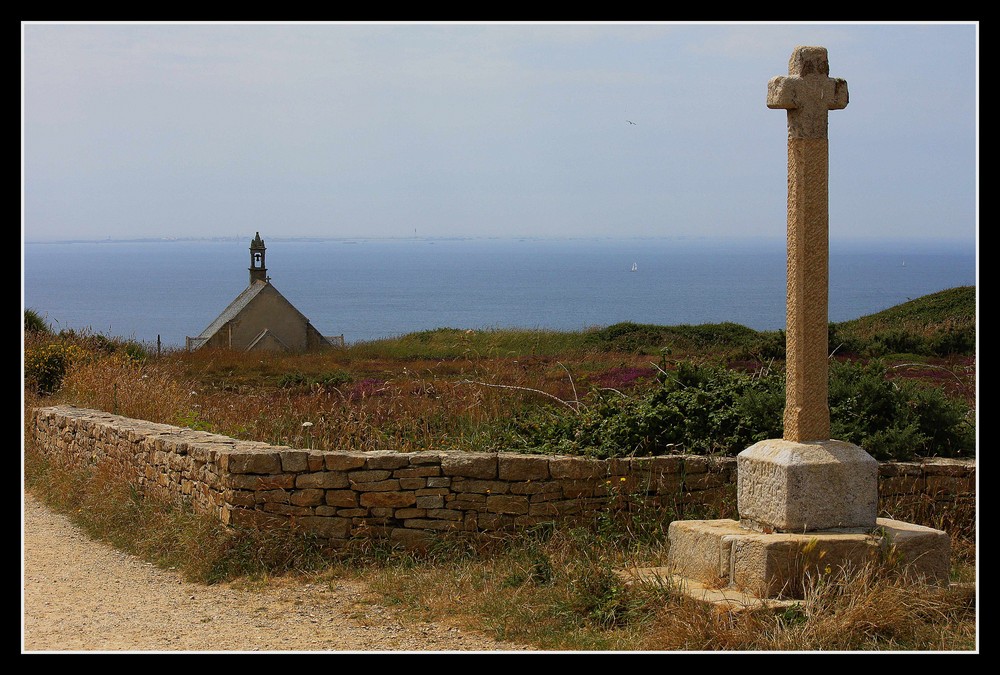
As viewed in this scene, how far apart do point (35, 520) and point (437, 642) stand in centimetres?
547

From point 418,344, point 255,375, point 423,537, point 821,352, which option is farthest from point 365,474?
point 418,344

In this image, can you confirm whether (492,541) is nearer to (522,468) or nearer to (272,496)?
(522,468)

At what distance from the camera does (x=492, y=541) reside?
25.1ft

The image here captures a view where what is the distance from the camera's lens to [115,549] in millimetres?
8492

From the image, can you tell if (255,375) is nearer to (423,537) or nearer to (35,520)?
(35,520)

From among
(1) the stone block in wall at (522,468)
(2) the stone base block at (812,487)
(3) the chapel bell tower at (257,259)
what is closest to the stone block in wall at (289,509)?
(1) the stone block in wall at (522,468)

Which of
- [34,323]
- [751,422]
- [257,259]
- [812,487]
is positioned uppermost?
[257,259]

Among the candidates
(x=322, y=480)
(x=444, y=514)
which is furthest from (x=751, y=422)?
(x=322, y=480)

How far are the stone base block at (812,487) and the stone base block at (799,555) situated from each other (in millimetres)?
79

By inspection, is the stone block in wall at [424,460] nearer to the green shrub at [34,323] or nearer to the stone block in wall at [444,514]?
the stone block in wall at [444,514]

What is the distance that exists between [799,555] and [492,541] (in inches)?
98.5

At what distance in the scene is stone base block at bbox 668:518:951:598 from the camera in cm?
590

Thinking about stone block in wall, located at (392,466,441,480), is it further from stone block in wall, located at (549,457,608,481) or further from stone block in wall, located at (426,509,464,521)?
stone block in wall, located at (549,457,608,481)

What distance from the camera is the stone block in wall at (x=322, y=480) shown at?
7.71 meters
